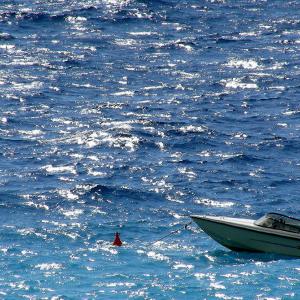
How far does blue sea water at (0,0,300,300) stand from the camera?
43.2 metres

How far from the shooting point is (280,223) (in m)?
44.2

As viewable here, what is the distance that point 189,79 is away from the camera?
73.5 metres

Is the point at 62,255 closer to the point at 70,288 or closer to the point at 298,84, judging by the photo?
the point at 70,288

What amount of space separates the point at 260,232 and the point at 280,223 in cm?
91

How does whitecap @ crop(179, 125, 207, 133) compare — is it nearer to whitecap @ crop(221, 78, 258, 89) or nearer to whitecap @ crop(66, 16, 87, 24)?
whitecap @ crop(221, 78, 258, 89)

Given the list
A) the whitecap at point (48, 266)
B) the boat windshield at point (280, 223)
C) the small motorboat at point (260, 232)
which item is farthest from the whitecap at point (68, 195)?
the boat windshield at point (280, 223)

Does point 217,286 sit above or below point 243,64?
below

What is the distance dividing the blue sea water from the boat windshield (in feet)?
4.34

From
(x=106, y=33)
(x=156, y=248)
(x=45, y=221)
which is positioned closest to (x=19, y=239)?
(x=45, y=221)

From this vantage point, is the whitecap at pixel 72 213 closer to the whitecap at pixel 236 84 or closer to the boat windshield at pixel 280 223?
the boat windshield at pixel 280 223

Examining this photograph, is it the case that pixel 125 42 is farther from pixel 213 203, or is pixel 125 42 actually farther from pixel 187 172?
pixel 213 203

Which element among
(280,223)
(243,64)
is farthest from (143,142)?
(243,64)

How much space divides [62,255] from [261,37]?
140ft

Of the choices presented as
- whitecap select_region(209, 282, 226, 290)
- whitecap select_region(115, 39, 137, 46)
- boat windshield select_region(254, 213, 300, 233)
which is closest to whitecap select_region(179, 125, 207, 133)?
boat windshield select_region(254, 213, 300, 233)
